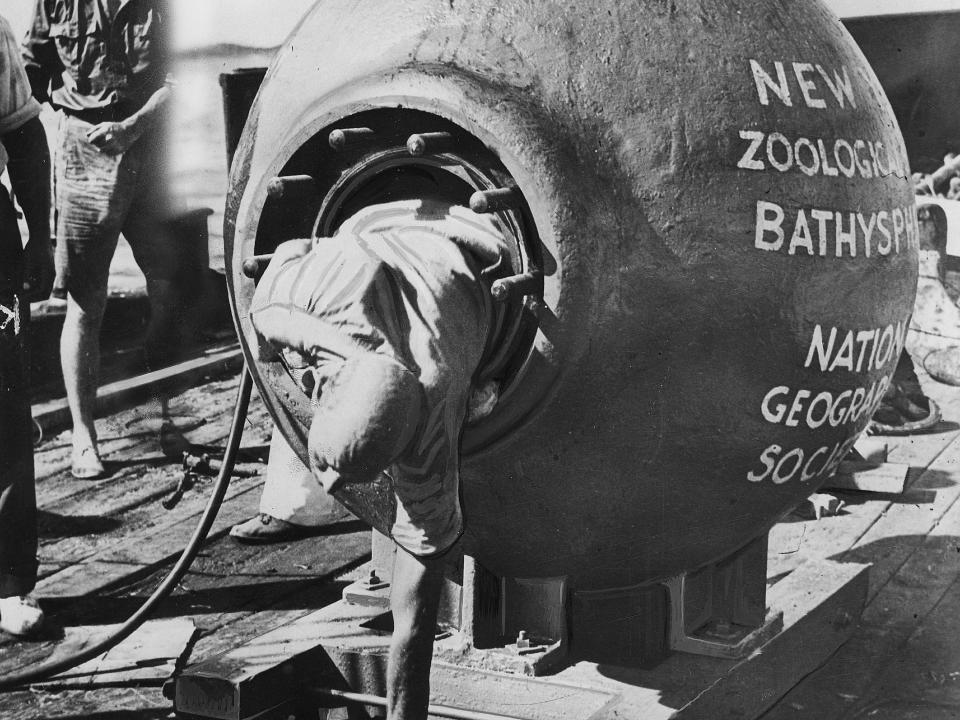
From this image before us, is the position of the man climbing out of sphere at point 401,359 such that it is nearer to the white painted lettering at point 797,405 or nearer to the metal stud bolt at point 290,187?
the metal stud bolt at point 290,187

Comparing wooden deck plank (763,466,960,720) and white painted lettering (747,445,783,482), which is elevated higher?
white painted lettering (747,445,783,482)

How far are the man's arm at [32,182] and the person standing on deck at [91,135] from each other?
3.29ft

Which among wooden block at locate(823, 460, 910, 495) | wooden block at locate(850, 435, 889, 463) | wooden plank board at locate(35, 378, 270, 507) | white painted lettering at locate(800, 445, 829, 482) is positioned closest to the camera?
white painted lettering at locate(800, 445, 829, 482)

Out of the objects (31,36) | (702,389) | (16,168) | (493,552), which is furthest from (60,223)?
(702,389)

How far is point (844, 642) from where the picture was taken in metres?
3.11

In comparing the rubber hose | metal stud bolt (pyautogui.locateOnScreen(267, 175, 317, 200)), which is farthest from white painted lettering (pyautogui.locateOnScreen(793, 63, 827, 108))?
the rubber hose

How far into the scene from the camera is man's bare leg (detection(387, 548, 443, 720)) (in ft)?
6.52

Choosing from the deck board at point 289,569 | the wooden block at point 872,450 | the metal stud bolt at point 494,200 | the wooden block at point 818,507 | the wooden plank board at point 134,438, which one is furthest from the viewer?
the wooden plank board at point 134,438

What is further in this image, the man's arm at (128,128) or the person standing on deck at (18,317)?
the man's arm at (128,128)

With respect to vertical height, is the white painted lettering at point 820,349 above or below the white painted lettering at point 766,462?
above

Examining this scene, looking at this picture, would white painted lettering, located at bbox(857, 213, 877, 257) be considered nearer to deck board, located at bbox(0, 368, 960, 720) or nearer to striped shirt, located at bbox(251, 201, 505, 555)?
striped shirt, located at bbox(251, 201, 505, 555)

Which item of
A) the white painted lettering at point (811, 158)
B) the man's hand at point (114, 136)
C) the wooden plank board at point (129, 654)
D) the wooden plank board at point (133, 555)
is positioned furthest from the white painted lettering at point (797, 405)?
the man's hand at point (114, 136)

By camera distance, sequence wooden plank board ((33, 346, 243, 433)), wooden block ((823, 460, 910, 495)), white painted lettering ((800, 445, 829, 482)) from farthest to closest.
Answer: wooden plank board ((33, 346, 243, 433)) → wooden block ((823, 460, 910, 495)) → white painted lettering ((800, 445, 829, 482))

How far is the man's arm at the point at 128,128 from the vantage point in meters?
4.66
